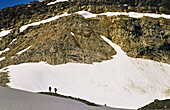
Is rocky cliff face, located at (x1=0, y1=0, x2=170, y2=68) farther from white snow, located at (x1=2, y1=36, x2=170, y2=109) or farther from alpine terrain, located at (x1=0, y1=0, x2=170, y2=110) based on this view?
white snow, located at (x1=2, y1=36, x2=170, y2=109)

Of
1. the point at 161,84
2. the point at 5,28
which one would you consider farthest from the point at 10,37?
the point at 161,84

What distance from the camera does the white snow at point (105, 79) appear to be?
25.1 m

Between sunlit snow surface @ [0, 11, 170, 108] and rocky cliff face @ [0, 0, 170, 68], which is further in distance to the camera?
rocky cliff face @ [0, 0, 170, 68]

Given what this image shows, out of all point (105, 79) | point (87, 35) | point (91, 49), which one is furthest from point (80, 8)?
point (105, 79)

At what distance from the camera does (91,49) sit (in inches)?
1435

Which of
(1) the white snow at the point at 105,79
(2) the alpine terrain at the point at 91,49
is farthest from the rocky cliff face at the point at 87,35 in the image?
(1) the white snow at the point at 105,79

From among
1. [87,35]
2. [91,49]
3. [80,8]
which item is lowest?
[91,49]

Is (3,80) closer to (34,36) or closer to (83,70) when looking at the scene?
(83,70)

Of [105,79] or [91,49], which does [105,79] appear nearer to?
[105,79]

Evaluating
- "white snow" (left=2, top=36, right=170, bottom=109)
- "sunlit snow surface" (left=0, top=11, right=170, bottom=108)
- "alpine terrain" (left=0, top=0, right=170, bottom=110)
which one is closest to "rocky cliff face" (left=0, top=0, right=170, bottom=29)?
"alpine terrain" (left=0, top=0, right=170, bottom=110)

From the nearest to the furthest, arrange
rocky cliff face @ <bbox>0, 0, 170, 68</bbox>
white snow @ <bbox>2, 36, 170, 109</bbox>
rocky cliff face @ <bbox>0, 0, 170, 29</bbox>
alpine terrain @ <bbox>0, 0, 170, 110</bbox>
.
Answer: white snow @ <bbox>2, 36, 170, 109</bbox>, alpine terrain @ <bbox>0, 0, 170, 110</bbox>, rocky cliff face @ <bbox>0, 0, 170, 68</bbox>, rocky cliff face @ <bbox>0, 0, 170, 29</bbox>

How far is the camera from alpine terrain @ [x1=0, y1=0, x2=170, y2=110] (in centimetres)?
2669

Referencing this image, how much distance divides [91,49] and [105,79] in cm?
920

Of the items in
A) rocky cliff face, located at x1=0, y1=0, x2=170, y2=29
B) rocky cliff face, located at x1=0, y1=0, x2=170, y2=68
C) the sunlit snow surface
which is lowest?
the sunlit snow surface
